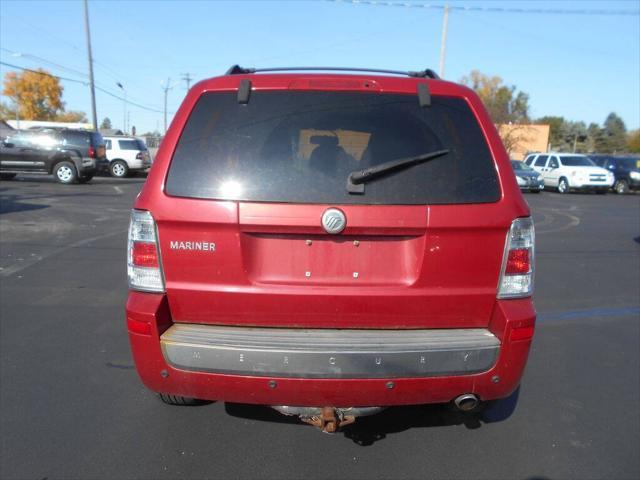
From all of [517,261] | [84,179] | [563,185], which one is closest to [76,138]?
[84,179]

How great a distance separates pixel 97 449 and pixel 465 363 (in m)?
2.14

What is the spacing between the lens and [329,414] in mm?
2703

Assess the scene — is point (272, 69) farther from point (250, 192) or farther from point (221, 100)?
point (250, 192)

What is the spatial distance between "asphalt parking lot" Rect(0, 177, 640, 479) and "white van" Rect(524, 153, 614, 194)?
878 inches

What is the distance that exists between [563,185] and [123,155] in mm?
21512

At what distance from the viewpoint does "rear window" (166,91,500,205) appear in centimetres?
261

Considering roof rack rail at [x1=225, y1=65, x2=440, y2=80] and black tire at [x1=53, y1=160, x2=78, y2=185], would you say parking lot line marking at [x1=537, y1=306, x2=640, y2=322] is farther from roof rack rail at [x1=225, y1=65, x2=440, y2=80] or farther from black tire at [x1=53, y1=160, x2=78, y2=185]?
black tire at [x1=53, y1=160, x2=78, y2=185]

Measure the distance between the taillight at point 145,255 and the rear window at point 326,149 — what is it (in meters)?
0.21

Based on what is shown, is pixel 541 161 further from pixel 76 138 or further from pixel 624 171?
pixel 76 138

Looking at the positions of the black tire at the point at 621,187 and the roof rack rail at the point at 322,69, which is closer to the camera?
the roof rack rail at the point at 322,69

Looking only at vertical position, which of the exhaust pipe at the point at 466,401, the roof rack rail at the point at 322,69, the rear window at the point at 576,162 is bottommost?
the exhaust pipe at the point at 466,401

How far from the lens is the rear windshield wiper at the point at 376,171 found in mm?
2572

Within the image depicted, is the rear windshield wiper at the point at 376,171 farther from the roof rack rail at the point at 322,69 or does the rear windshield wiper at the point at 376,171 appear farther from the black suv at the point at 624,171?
the black suv at the point at 624,171

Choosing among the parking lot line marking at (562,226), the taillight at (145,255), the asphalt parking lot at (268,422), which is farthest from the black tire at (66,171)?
the taillight at (145,255)
